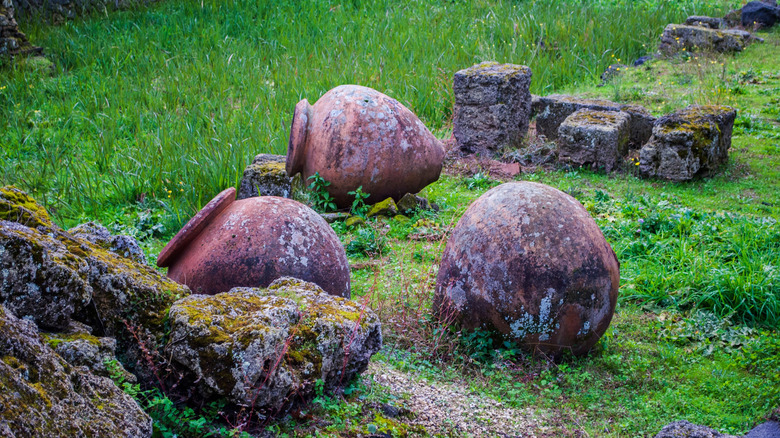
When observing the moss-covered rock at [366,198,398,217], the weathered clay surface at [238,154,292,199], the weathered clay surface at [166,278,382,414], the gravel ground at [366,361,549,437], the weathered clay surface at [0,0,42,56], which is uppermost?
the weathered clay surface at [0,0,42,56]

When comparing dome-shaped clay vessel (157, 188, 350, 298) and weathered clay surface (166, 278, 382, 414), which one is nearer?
weathered clay surface (166, 278, 382, 414)

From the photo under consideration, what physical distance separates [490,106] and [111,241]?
613 cm

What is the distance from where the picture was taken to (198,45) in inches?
475

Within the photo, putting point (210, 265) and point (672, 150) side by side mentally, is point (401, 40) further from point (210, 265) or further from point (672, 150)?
point (210, 265)

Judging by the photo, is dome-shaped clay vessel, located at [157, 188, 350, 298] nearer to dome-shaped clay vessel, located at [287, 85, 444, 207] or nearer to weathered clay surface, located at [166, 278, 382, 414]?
weathered clay surface, located at [166, 278, 382, 414]

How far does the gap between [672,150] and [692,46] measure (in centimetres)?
605

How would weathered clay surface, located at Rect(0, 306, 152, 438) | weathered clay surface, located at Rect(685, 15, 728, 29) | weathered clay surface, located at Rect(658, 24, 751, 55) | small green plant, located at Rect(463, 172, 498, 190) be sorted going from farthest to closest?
weathered clay surface, located at Rect(685, 15, 728, 29) → weathered clay surface, located at Rect(658, 24, 751, 55) → small green plant, located at Rect(463, 172, 498, 190) → weathered clay surface, located at Rect(0, 306, 152, 438)

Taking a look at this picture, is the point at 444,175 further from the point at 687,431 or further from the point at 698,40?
the point at 698,40

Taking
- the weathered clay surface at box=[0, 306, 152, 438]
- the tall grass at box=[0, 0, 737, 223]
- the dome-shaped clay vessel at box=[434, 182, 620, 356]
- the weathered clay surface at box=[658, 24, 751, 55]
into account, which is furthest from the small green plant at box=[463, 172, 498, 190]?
the weathered clay surface at box=[658, 24, 751, 55]

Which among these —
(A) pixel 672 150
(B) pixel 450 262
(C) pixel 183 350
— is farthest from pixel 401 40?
(C) pixel 183 350

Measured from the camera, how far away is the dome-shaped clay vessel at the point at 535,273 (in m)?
3.61

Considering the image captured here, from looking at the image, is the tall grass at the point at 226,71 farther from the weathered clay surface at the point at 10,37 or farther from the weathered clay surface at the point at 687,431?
the weathered clay surface at the point at 687,431

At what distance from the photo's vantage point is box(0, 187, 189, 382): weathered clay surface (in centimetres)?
217

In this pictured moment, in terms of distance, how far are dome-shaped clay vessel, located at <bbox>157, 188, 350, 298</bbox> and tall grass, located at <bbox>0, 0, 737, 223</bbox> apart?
2.39m
